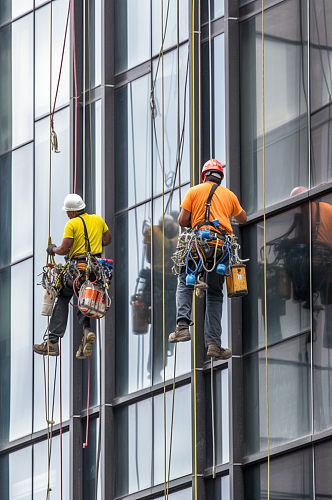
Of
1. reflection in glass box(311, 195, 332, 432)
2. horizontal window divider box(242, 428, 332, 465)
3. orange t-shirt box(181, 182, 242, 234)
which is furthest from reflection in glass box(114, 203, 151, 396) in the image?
orange t-shirt box(181, 182, 242, 234)

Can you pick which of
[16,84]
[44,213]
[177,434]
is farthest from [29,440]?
[16,84]

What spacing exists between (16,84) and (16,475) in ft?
23.7

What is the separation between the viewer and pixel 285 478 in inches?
686

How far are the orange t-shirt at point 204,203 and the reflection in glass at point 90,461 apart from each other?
18.1 ft

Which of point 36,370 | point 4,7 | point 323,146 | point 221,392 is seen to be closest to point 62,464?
point 36,370

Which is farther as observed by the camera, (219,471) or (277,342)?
(219,471)

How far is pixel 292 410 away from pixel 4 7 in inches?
464

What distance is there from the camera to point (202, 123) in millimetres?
19688

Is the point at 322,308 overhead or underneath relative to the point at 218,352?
overhead

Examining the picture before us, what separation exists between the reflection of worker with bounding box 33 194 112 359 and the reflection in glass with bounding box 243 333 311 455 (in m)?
2.24

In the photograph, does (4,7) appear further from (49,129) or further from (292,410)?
(292,410)

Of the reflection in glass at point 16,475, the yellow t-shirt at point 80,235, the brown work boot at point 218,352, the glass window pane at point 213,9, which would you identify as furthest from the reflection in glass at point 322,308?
the reflection in glass at point 16,475

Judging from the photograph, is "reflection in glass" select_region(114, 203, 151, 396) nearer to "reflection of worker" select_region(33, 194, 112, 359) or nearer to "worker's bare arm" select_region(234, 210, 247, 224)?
"reflection of worker" select_region(33, 194, 112, 359)

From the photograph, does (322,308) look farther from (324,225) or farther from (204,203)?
(204,203)
